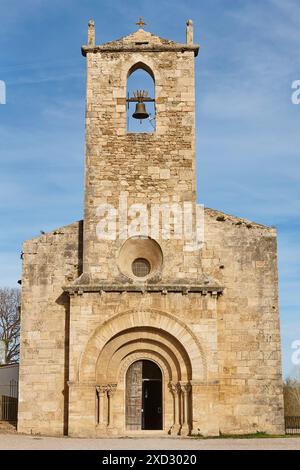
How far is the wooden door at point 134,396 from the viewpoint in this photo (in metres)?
23.1

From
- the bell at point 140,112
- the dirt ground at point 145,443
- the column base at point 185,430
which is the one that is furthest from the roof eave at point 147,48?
the dirt ground at point 145,443

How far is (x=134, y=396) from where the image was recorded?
23266 millimetres

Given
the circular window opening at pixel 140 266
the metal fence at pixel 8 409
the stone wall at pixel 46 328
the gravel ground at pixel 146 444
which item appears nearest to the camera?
the gravel ground at pixel 146 444

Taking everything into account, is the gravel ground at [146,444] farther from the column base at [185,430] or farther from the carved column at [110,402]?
the carved column at [110,402]

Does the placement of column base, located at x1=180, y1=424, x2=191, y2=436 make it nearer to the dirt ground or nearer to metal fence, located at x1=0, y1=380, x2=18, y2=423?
the dirt ground

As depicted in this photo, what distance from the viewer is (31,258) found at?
24.2m

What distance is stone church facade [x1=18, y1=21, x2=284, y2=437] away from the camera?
22469 mm

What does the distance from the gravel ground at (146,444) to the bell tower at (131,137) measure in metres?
5.29

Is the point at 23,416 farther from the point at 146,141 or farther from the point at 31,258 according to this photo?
the point at 146,141

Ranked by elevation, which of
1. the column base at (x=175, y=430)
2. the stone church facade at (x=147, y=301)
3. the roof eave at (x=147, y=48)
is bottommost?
the column base at (x=175, y=430)

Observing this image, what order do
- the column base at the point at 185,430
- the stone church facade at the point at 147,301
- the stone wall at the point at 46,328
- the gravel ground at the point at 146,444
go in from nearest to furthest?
the gravel ground at the point at 146,444, the column base at the point at 185,430, the stone church facade at the point at 147,301, the stone wall at the point at 46,328

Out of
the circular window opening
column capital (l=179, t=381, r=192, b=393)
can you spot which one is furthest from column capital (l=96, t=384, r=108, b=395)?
the circular window opening

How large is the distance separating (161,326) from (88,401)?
123 inches
